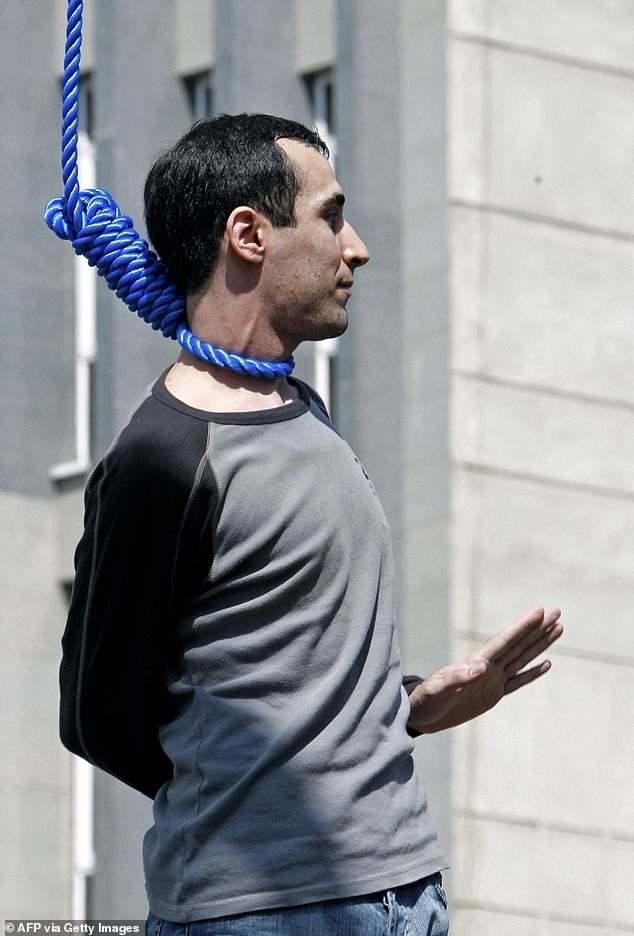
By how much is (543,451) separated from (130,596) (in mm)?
10042

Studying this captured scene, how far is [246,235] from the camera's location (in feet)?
14.5

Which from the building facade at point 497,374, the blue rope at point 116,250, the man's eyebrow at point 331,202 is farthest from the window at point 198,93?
the man's eyebrow at point 331,202

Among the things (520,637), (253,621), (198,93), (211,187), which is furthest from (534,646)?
(198,93)

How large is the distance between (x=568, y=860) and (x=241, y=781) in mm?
10126

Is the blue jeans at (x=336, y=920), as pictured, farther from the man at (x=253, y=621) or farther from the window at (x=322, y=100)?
the window at (x=322, y=100)

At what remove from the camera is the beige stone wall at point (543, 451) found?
13.8 m

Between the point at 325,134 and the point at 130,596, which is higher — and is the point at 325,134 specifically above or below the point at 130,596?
below

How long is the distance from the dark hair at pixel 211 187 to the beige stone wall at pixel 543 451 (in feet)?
30.5

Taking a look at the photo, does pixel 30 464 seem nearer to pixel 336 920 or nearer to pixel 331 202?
pixel 331 202

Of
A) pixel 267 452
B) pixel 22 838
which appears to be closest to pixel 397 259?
pixel 22 838

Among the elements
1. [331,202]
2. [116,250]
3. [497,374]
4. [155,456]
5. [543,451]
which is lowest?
[543,451]

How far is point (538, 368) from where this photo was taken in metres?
14.2

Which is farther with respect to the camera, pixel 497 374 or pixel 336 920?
pixel 497 374

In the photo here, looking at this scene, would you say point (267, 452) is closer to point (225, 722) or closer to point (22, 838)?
point (225, 722)
